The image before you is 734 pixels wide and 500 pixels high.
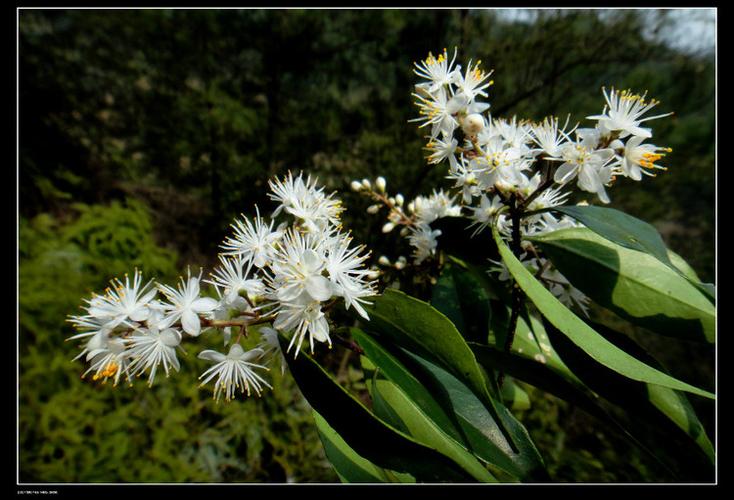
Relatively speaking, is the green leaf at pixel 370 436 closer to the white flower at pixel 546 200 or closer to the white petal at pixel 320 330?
the white petal at pixel 320 330

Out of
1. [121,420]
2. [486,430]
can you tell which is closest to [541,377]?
[486,430]

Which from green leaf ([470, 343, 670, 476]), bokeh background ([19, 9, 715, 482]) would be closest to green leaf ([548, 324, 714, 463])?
green leaf ([470, 343, 670, 476])

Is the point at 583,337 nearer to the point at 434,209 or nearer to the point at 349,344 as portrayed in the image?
the point at 349,344

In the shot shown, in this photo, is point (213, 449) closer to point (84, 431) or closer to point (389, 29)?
point (84, 431)

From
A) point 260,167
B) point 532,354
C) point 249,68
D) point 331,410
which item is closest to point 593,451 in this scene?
point 532,354

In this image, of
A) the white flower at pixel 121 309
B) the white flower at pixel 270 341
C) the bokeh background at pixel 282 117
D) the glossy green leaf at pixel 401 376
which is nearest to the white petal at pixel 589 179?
the glossy green leaf at pixel 401 376

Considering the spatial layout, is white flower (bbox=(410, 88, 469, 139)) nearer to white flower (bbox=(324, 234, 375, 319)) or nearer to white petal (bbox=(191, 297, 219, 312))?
white flower (bbox=(324, 234, 375, 319))
